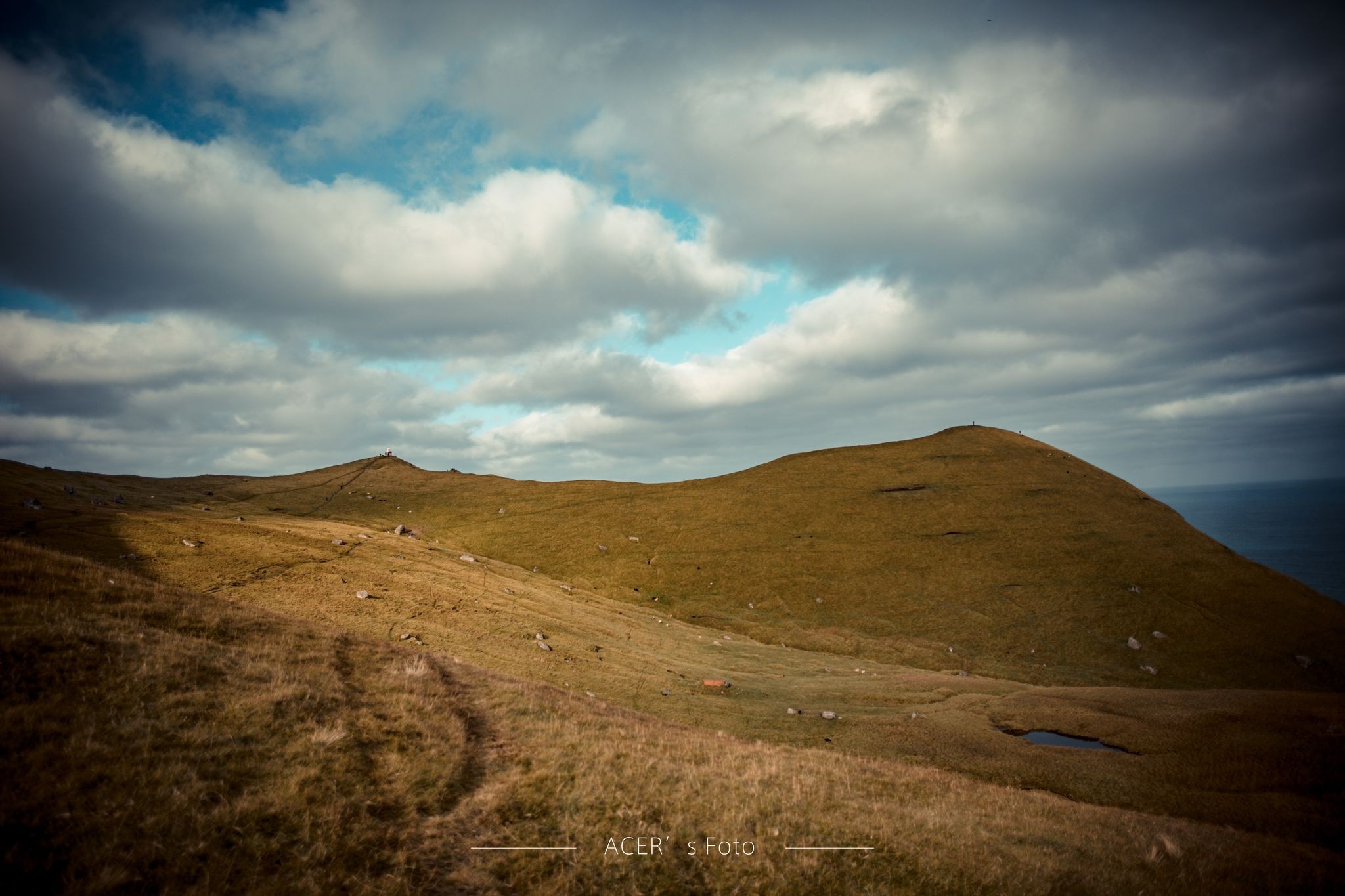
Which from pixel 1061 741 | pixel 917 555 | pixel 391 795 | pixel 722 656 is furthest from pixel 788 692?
pixel 917 555

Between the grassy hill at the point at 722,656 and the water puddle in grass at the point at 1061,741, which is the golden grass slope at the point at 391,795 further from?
the water puddle in grass at the point at 1061,741

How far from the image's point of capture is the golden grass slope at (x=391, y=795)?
969 centimetres

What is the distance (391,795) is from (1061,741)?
39966mm

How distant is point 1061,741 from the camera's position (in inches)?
1378

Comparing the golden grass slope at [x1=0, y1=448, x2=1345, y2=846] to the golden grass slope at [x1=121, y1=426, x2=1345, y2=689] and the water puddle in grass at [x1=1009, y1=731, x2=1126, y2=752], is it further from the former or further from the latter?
the golden grass slope at [x1=121, y1=426, x2=1345, y2=689]

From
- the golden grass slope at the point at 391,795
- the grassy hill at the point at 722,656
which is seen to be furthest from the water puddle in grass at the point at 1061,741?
the golden grass slope at the point at 391,795

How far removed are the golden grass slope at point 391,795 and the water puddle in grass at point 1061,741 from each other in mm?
12260

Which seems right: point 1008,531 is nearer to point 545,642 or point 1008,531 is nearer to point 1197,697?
point 1197,697

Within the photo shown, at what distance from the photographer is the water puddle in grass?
1318 inches

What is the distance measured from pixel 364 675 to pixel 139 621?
6835mm

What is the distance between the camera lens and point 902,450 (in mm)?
115062

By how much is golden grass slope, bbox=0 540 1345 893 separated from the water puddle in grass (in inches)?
483

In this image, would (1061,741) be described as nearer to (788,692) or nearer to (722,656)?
(788,692)

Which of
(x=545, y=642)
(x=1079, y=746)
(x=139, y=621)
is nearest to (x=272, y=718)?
(x=139, y=621)
